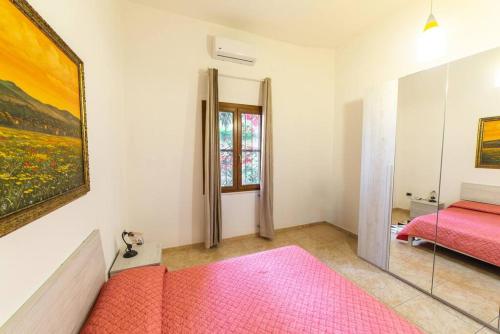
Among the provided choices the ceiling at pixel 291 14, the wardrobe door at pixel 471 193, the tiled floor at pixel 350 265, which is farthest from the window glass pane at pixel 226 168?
the wardrobe door at pixel 471 193

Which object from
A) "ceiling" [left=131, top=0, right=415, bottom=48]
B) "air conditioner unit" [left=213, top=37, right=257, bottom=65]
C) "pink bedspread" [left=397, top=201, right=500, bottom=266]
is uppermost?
"ceiling" [left=131, top=0, right=415, bottom=48]

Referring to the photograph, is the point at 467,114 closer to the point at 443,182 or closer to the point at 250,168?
the point at 443,182

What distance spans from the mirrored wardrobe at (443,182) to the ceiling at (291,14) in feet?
3.46

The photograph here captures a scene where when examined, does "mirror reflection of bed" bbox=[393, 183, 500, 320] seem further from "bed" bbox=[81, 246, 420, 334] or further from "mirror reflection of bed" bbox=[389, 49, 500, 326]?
"bed" bbox=[81, 246, 420, 334]

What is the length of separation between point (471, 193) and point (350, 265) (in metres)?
1.39

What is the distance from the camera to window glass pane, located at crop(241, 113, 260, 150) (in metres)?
3.27

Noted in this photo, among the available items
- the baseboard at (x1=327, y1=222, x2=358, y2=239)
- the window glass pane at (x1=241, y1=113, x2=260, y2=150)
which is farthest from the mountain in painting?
the baseboard at (x1=327, y1=222, x2=358, y2=239)

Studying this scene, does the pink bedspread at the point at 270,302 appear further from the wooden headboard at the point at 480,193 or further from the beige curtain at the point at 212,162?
the wooden headboard at the point at 480,193

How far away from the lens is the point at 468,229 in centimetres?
195

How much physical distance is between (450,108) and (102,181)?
3021 mm

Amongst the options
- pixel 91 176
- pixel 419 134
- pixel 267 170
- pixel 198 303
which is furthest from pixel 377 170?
pixel 91 176

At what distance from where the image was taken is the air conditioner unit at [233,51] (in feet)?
9.29

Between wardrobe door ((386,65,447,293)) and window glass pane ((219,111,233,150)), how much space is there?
205cm

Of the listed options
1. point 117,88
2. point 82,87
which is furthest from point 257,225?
point 82,87
